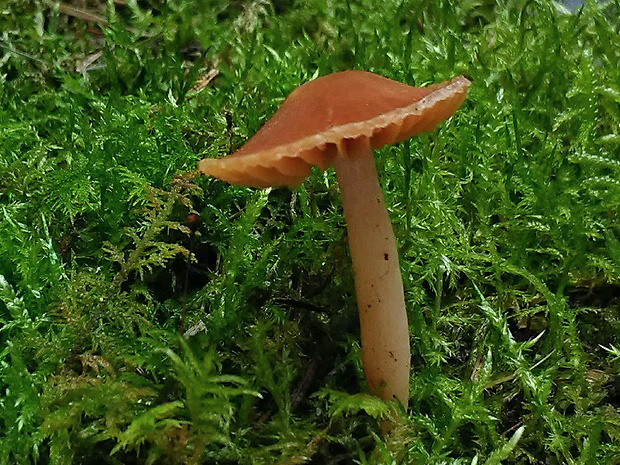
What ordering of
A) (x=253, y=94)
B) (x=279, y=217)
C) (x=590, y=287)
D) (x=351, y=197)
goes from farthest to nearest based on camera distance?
(x=253, y=94)
(x=279, y=217)
(x=590, y=287)
(x=351, y=197)

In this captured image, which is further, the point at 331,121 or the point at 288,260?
the point at 288,260

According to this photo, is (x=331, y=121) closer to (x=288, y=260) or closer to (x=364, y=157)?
(x=364, y=157)

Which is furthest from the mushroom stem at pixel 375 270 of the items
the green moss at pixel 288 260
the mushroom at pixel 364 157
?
the green moss at pixel 288 260

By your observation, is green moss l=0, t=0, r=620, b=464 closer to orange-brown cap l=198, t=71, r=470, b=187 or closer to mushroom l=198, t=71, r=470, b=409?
mushroom l=198, t=71, r=470, b=409

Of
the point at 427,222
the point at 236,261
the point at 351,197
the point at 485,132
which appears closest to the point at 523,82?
the point at 485,132

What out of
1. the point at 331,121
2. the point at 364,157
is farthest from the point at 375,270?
the point at 331,121

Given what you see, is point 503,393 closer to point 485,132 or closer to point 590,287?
point 590,287

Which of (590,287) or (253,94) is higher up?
(253,94)
